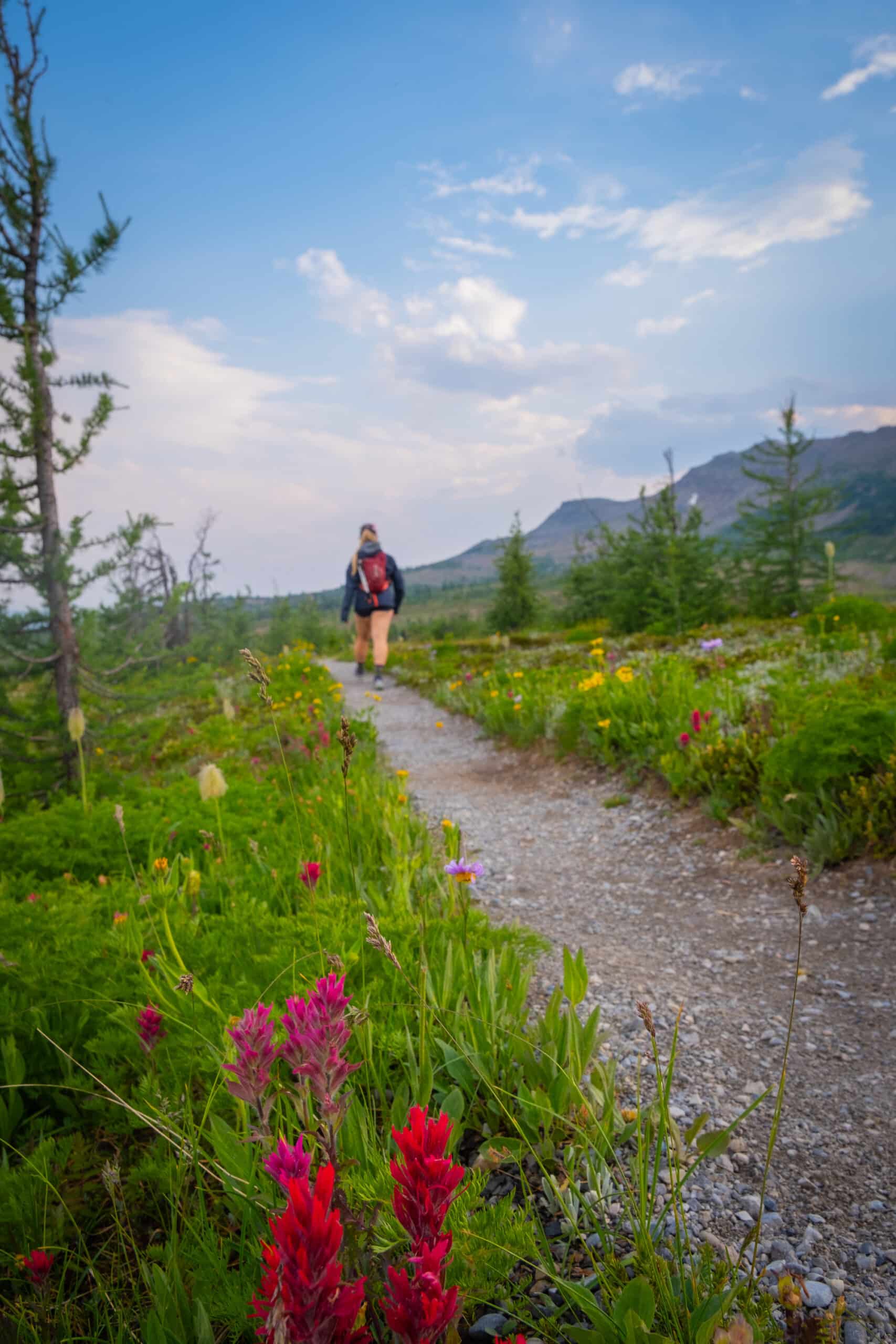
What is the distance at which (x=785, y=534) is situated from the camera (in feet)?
55.6

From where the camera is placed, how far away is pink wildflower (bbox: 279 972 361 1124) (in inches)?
42.2

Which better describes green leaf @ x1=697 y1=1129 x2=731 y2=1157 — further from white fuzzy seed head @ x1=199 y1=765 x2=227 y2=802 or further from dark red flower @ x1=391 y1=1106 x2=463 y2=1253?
white fuzzy seed head @ x1=199 y1=765 x2=227 y2=802

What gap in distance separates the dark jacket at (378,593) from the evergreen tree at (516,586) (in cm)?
878

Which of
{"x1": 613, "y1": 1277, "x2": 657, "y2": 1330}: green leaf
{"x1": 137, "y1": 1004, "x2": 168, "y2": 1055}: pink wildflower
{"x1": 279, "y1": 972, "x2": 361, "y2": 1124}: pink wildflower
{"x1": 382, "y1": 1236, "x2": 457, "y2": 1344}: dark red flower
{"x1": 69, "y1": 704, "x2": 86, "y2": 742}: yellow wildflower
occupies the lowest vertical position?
{"x1": 613, "y1": 1277, "x2": 657, "y2": 1330}: green leaf

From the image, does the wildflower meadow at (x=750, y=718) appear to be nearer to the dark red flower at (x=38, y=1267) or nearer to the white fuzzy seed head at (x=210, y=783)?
the white fuzzy seed head at (x=210, y=783)

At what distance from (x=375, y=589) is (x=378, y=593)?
12 cm

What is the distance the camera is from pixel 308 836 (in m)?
4.21

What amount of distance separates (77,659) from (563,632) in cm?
1422

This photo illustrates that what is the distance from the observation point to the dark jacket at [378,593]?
14.3m

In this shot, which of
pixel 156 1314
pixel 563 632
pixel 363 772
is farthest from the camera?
pixel 563 632

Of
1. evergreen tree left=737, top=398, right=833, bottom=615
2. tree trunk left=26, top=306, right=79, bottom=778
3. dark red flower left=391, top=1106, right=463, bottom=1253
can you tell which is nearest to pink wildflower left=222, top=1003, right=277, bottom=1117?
dark red flower left=391, top=1106, right=463, bottom=1253

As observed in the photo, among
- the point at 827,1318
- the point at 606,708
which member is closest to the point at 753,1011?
the point at 827,1318

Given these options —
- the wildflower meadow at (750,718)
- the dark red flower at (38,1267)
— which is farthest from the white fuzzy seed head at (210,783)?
the wildflower meadow at (750,718)

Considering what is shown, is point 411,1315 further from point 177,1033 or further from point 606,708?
point 606,708
